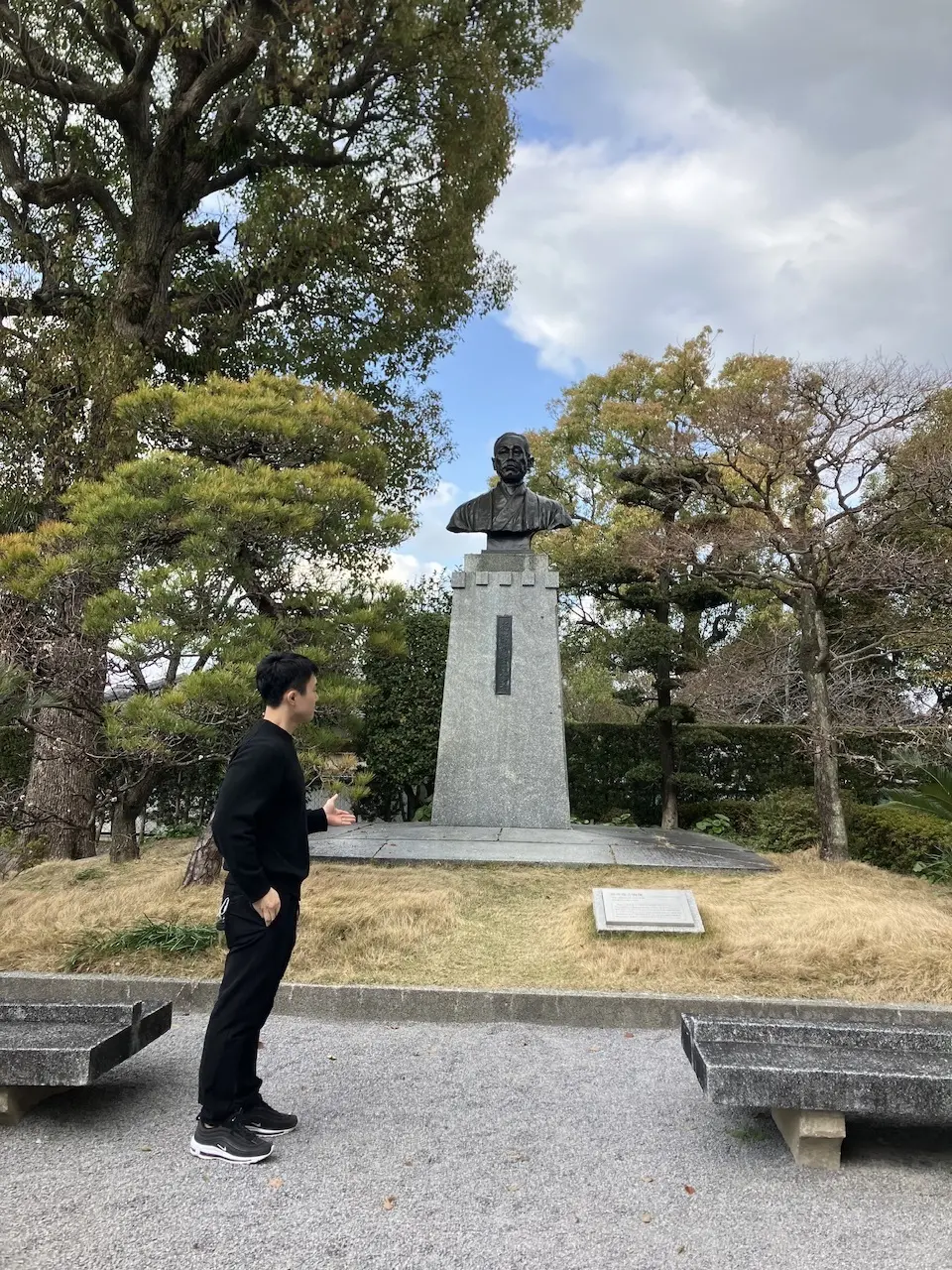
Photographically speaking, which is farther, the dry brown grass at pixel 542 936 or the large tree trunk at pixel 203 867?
the large tree trunk at pixel 203 867

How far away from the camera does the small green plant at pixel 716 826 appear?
33.3ft

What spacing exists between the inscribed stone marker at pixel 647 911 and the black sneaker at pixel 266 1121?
2562 mm

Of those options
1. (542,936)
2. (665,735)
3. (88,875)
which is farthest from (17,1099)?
(665,735)

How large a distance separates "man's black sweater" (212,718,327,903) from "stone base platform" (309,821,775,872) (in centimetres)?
434

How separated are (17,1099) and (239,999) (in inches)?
38.7

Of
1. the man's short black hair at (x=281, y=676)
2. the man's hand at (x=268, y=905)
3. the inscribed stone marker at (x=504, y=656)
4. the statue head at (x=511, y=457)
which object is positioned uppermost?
the statue head at (x=511, y=457)

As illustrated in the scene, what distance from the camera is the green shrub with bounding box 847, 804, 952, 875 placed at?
321 inches

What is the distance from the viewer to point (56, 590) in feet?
21.4

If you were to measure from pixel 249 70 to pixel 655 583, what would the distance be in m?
7.98

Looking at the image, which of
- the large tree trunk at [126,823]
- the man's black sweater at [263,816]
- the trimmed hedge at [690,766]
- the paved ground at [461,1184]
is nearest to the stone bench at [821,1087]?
the paved ground at [461,1184]

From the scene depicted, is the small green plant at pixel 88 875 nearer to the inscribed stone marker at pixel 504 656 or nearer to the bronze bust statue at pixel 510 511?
the inscribed stone marker at pixel 504 656

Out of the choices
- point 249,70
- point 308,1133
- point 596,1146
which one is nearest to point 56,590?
point 308,1133

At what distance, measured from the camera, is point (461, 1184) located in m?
2.60

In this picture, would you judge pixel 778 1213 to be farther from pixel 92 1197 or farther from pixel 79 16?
pixel 79 16
